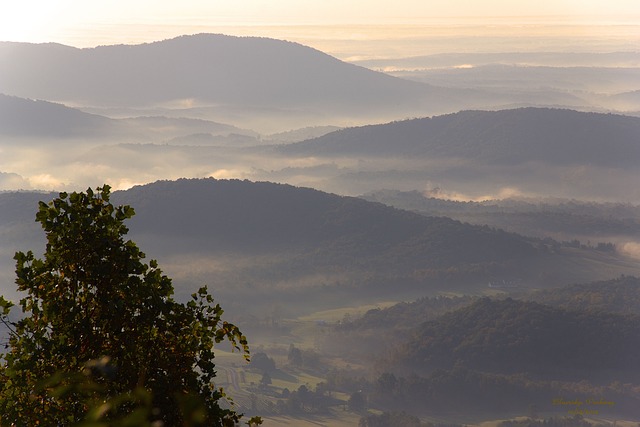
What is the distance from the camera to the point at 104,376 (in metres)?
16.9

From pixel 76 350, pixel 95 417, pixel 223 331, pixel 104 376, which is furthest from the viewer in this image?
pixel 223 331

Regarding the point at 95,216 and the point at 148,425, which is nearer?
the point at 148,425

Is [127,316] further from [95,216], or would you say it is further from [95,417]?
[95,417]

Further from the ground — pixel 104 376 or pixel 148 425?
pixel 148 425

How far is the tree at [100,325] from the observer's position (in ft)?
57.3

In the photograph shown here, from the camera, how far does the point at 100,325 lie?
721 inches

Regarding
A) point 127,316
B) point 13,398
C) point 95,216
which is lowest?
point 13,398

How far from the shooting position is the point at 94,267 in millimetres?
18953

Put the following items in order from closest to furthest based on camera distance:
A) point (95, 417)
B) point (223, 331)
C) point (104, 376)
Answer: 1. point (95, 417)
2. point (104, 376)
3. point (223, 331)

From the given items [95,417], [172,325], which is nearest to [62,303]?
[172,325]

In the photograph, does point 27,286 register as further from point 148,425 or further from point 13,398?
point 148,425

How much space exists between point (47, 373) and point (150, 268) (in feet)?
10.4

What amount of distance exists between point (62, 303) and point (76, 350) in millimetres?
997

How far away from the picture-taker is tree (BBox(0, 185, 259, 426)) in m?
17.5
